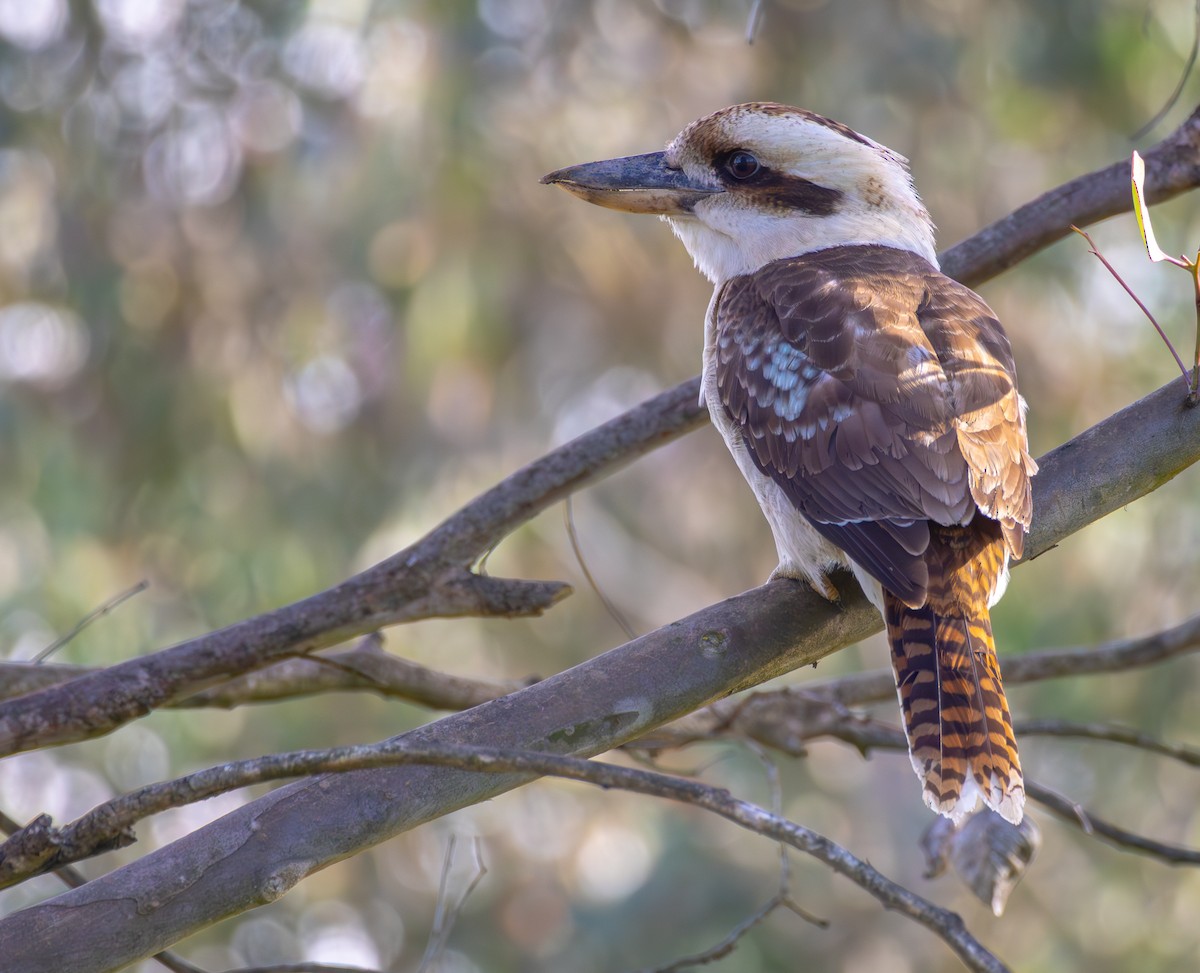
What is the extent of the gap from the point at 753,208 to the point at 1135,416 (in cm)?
117

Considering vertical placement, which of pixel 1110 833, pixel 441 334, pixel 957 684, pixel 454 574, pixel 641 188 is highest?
pixel 641 188

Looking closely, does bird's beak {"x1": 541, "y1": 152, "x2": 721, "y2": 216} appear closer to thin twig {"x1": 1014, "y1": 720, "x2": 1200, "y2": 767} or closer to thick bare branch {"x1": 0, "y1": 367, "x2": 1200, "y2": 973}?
thick bare branch {"x1": 0, "y1": 367, "x2": 1200, "y2": 973}

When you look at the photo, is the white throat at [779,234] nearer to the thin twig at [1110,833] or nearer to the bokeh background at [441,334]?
the thin twig at [1110,833]

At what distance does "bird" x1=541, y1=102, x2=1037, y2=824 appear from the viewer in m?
2.23

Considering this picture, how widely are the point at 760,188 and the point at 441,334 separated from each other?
6542mm

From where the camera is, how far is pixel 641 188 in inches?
125

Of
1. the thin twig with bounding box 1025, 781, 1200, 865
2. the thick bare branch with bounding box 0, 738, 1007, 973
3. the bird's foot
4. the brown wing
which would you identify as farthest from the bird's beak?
the thick bare branch with bounding box 0, 738, 1007, 973

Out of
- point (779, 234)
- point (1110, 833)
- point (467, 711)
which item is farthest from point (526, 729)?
point (779, 234)

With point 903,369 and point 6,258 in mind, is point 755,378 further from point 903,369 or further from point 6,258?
point 6,258

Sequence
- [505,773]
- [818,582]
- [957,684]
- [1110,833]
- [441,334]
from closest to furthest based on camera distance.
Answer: [505,773]
[957,684]
[818,582]
[1110,833]
[441,334]

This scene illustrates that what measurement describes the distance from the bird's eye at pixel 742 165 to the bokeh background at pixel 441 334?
593 cm

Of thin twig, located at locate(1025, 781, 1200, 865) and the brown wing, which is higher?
the brown wing

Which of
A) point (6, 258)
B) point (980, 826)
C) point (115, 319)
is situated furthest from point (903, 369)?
point (6, 258)

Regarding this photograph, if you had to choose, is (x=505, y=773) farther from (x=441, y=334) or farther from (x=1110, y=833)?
(x=441, y=334)
